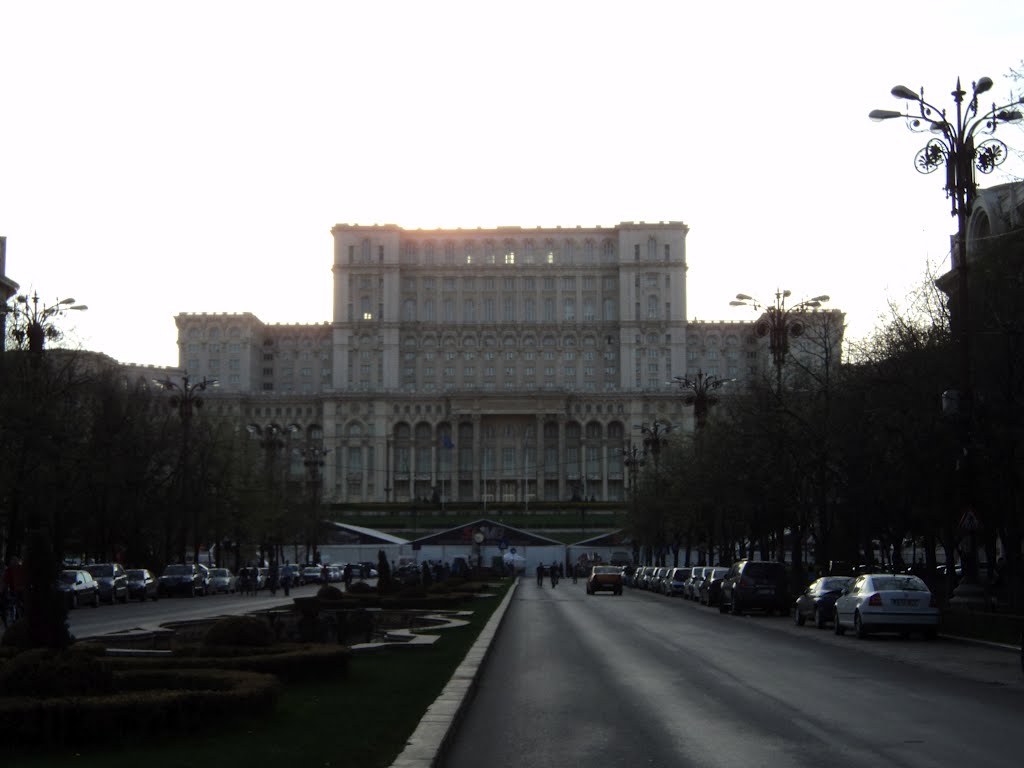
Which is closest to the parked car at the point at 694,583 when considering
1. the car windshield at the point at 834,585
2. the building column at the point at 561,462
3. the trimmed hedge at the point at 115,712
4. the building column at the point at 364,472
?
→ the car windshield at the point at 834,585

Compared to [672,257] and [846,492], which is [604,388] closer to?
[672,257]

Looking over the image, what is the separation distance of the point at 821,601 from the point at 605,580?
30.3 m

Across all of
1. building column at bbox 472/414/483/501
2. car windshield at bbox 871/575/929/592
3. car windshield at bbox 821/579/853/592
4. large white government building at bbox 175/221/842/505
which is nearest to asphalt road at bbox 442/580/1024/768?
car windshield at bbox 871/575/929/592

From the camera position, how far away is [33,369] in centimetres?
4338

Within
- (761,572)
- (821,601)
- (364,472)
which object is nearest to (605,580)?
(761,572)

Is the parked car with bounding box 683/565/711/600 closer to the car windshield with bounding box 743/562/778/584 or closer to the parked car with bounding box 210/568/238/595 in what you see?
the car windshield with bounding box 743/562/778/584

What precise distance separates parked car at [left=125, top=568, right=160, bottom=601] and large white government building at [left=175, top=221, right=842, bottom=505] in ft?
326

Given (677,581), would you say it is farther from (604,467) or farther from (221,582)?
(604,467)

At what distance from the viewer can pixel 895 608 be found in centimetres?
2639

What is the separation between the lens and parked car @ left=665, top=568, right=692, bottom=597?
5867 centimetres

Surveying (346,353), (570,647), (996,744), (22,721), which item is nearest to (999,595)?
(570,647)

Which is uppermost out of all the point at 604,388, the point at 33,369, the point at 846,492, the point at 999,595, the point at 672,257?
the point at 672,257

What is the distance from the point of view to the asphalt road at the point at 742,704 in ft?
36.1

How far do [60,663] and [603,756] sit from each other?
14.5 ft
